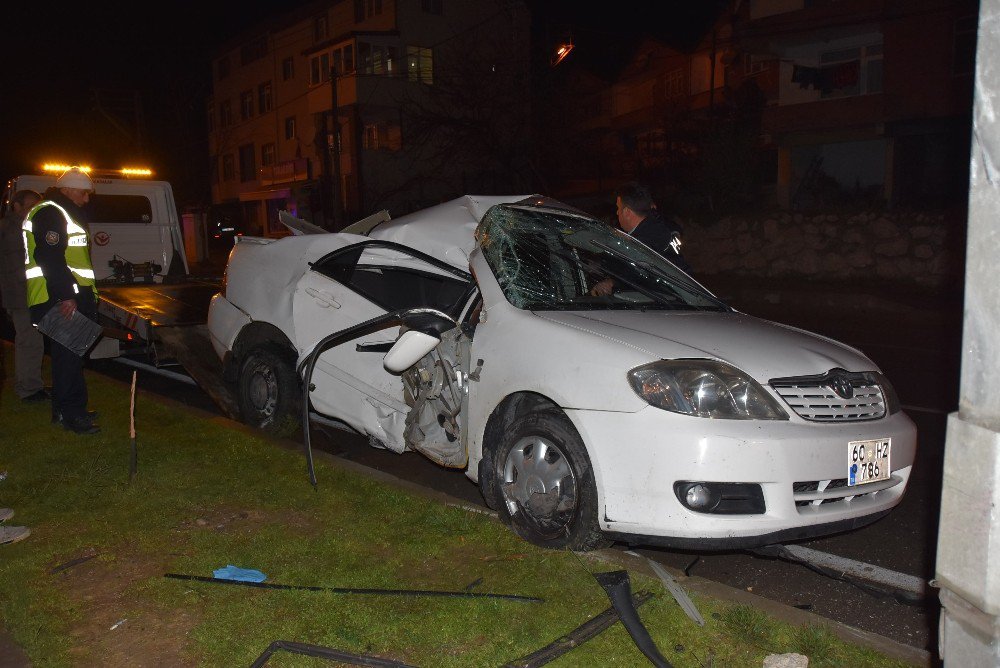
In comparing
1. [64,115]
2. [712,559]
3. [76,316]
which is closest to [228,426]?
[76,316]

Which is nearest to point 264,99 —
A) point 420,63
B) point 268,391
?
point 420,63

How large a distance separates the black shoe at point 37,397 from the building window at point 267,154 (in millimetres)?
43891

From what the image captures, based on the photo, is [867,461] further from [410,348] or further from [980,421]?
[410,348]

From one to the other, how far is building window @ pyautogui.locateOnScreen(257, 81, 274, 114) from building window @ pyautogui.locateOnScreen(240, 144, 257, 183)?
2847 millimetres

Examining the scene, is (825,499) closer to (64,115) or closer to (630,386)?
(630,386)

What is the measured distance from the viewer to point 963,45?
22.6 meters

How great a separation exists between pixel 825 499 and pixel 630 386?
98 centimetres

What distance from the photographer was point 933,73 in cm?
2322

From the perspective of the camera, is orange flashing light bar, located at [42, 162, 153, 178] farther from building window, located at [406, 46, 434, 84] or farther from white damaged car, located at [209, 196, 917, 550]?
building window, located at [406, 46, 434, 84]

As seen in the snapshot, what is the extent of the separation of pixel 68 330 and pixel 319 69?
39.8 metres

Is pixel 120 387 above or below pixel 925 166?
below

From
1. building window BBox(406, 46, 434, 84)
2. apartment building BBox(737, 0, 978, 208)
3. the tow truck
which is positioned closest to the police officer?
the tow truck

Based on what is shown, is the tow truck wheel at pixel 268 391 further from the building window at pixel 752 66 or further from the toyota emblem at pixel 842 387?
the building window at pixel 752 66

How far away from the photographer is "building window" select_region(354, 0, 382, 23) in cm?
4050
